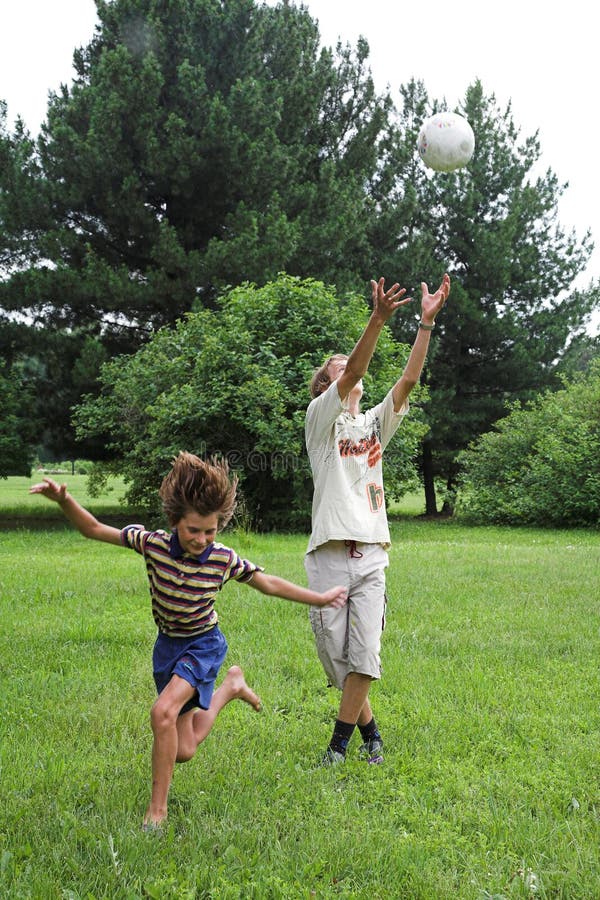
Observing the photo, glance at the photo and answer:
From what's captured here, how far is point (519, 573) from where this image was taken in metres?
9.70

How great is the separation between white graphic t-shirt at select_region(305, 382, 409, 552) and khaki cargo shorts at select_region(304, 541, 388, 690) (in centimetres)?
10

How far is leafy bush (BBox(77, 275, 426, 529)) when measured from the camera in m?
14.7

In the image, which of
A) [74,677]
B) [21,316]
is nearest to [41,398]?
[21,316]

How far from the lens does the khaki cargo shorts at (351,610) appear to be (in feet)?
13.1

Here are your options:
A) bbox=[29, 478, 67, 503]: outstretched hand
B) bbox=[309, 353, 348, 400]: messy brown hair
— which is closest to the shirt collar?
bbox=[29, 478, 67, 503]: outstretched hand

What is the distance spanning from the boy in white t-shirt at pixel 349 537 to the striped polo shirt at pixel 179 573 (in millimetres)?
701

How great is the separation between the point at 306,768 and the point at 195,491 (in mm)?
1642

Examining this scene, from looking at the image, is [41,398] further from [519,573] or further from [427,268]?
[519,573]

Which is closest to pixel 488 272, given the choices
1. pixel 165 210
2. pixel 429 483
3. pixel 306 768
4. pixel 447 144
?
pixel 429 483

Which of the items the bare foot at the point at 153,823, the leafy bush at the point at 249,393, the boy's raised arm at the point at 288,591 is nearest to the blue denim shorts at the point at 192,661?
the boy's raised arm at the point at 288,591

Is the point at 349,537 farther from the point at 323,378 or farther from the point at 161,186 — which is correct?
the point at 161,186

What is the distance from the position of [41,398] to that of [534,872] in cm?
1745

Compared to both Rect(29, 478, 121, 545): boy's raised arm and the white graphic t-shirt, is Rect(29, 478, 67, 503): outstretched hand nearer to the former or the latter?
Rect(29, 478, 121, 545): boy's raised arm

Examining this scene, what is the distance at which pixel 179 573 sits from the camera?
3340 millimetres
